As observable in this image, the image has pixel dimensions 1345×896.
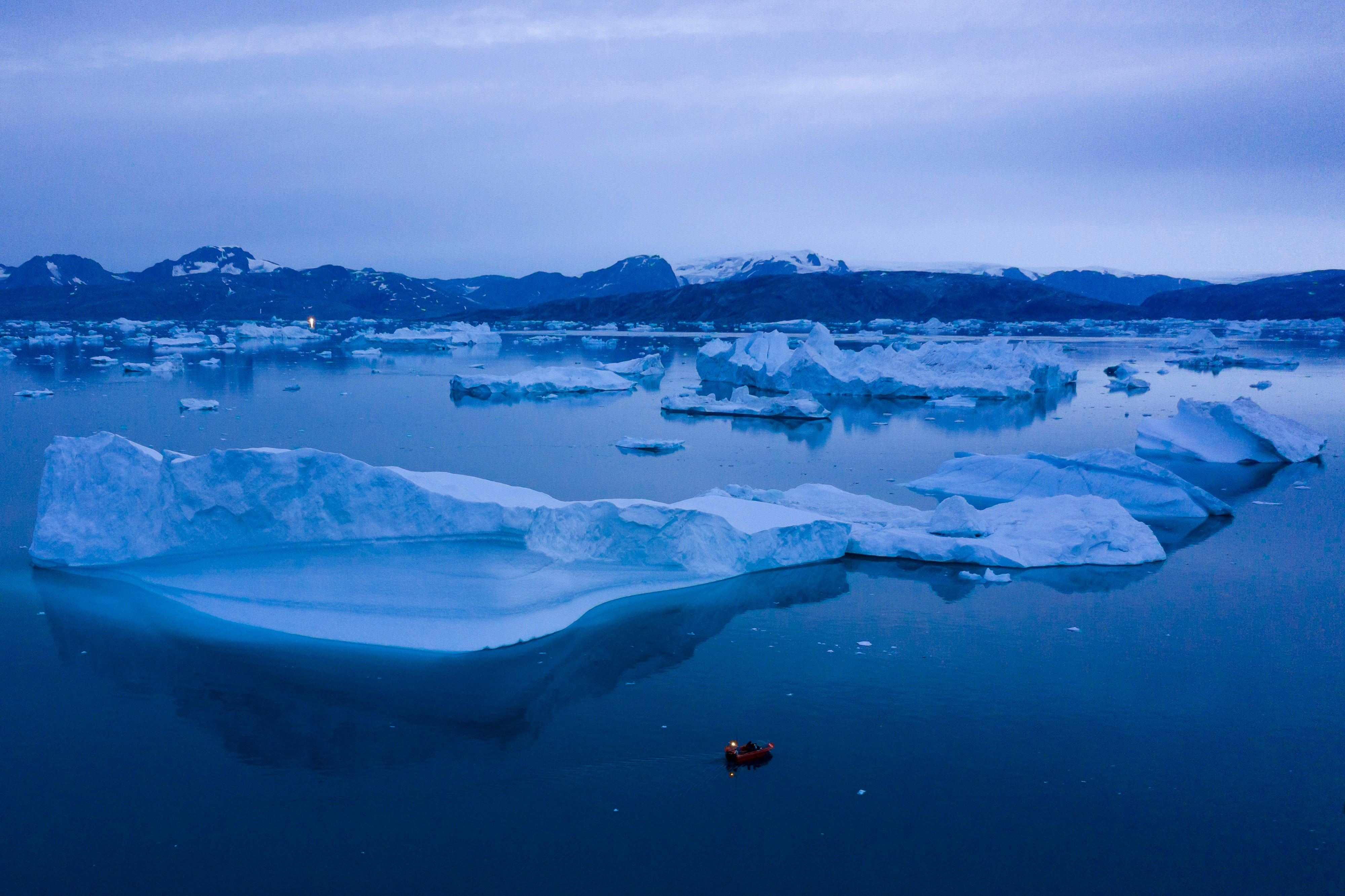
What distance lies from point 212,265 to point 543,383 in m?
125

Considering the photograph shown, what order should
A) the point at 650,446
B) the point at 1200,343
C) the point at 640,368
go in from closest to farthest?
the point at 650,446 < the point at 640,368 < the point at 1200,343

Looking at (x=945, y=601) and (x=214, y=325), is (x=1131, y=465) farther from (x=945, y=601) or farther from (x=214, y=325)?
(x=214, y=325)

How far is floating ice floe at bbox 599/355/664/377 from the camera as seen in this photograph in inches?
1078

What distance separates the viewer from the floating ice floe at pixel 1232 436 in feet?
45.6

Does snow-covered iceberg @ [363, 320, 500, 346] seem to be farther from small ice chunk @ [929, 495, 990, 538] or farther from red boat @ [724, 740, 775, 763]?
red boat @ [724, 740, 775, 763]

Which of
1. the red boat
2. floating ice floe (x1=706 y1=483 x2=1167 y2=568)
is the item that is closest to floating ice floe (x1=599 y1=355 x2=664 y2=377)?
floating ice floe (x1=706 y1=483 x2=1167 y2=568)

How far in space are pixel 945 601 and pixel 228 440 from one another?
11.4 meters

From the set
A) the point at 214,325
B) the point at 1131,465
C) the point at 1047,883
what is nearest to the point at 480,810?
the point at 1047,883

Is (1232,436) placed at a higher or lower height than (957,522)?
higher

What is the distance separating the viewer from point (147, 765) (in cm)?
473

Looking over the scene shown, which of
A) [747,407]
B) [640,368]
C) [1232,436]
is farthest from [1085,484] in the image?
[640,368]

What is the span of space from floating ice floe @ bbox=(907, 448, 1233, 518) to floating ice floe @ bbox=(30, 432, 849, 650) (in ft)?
13.5

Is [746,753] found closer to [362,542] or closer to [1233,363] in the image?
[362,542]

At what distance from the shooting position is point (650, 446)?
14.1 m
